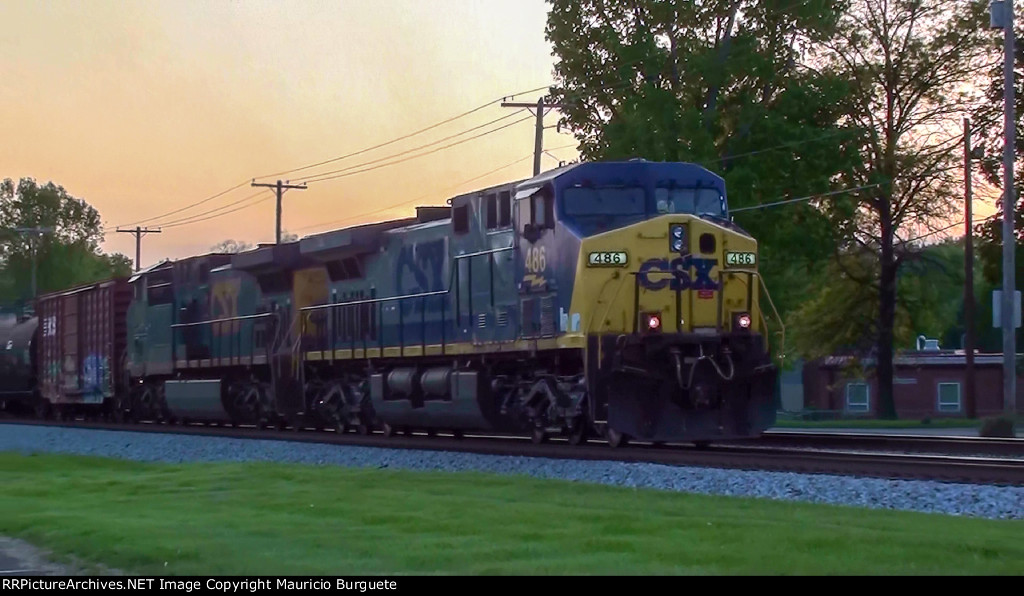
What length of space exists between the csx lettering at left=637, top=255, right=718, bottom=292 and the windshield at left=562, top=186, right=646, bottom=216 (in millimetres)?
1211

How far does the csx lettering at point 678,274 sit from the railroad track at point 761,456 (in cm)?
231

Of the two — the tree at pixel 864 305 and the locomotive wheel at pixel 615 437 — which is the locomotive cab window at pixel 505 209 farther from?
the tree at pixel 864 305

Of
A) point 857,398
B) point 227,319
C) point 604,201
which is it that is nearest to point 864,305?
point 857,398

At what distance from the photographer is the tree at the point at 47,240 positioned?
114875mm

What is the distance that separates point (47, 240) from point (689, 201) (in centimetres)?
10485

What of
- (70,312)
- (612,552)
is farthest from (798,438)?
(70,312)

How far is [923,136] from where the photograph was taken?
43.6 meters

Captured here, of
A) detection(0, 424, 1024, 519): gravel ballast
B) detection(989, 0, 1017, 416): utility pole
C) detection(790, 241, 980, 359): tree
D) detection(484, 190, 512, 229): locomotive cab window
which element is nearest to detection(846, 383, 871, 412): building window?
detection(790, 241, 980, 359): tree

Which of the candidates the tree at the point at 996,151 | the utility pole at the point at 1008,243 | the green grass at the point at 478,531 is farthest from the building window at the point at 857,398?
the green grass at the point at 478,531

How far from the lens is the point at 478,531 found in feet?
34.0

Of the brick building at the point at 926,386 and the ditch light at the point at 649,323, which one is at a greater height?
the ditch light at the point at 649,323

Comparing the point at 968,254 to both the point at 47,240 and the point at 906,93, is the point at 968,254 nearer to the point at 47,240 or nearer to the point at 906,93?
the point at 906,93

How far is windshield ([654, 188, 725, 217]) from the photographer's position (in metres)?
20.5

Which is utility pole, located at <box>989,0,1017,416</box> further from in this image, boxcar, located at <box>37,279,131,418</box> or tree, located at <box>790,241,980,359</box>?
boxcar, located at <box>37,279,131,418</box>
